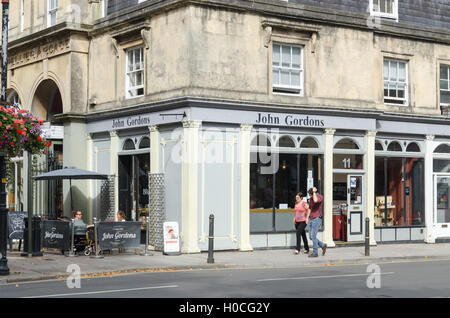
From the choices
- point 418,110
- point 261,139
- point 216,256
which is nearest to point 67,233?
point 216,256

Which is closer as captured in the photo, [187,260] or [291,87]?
[187,260]

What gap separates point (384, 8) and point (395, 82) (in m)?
2.54

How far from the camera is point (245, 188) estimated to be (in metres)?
22.4

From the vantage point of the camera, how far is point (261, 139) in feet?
75.1

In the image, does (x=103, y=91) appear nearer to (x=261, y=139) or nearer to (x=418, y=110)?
(x=261, y=139)

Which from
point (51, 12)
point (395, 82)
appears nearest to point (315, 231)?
point (395, 82)

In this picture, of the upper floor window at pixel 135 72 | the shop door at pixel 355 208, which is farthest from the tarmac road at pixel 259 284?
the upper floor window at pixel 135 72

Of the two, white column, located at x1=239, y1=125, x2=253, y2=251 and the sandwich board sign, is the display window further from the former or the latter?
the sandwich board sign

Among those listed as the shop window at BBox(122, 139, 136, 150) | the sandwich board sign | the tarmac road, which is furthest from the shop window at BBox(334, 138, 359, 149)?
the tarmac road

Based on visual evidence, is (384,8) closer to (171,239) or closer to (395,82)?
(395,82)

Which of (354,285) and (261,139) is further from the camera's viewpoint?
(261,139)

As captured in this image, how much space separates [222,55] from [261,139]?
9.07 ft

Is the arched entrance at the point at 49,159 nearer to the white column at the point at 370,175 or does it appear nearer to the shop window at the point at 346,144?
the shop window at the point at 346,144
